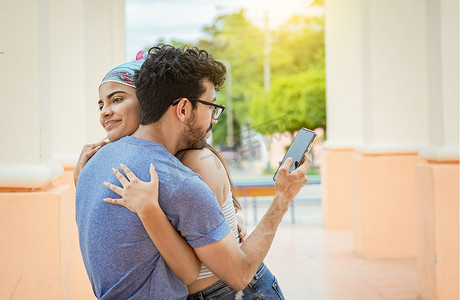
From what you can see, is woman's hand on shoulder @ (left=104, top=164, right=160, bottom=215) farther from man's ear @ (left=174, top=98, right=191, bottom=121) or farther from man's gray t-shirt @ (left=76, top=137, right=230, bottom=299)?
man's ear @ (left=174, top=98, right=191, bottom=121)

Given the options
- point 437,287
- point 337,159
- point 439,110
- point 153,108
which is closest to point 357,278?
point 437,287

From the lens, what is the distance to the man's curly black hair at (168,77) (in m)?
1.85

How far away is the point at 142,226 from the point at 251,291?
0.58 metres

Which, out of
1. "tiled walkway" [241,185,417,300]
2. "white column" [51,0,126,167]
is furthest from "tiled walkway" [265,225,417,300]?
"white column" [51,0,126,167]

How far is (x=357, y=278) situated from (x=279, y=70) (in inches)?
1478

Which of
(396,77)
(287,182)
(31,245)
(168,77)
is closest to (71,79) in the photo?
(31,245)

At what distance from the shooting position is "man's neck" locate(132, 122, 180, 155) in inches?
74.9

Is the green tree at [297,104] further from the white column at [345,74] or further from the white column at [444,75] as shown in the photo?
the white column at [444,75]

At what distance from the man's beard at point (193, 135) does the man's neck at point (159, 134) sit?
40 mm

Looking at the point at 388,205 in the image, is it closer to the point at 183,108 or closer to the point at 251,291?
the point at 251,291

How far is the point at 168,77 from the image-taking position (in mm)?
1850

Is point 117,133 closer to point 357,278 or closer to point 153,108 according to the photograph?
point 153,108

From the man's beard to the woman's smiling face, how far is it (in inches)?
11.1

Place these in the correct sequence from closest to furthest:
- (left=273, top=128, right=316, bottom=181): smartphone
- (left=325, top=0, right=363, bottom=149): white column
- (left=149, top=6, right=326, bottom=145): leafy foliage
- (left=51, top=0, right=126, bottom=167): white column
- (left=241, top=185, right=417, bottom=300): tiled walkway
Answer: (left=273, top=128, right=316, bottom=181): smartphone < (left=51, top=0, right=126, bottom=167): white column < (left=241, top=185, right=417, bottom=300): tiled walkway < (left=325, top=0, right=363, bottom=149): white column < (left=149, top=6, right=326, bottom=145): leafy foliage
